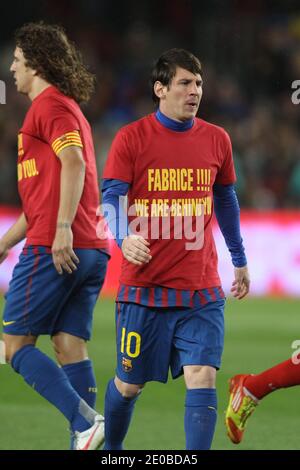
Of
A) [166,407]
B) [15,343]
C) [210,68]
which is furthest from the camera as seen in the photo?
[210,68]

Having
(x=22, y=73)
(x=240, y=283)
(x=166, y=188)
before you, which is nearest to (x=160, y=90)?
(x=166, y=188)

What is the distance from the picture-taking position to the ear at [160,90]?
206 inches

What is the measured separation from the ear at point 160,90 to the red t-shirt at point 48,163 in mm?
438

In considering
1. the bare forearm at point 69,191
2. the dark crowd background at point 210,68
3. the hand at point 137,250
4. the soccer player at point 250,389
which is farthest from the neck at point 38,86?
the dark crowd background at point 210,68


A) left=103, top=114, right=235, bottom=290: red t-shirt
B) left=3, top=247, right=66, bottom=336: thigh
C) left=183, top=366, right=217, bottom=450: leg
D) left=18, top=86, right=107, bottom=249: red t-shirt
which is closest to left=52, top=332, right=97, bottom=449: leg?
left=3, top=247, right=66, bottom=336: thigh

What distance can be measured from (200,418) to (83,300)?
3.36 ft

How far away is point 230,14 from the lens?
17.7 m

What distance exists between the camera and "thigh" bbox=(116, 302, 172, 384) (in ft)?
16.7

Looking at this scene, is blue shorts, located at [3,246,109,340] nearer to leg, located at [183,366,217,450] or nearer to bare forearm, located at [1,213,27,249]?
bare forearm, located at [1,213,27,249]

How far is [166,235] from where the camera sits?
5.13m

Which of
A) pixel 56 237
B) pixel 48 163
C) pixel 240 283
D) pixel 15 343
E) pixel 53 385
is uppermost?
pixel 48 163

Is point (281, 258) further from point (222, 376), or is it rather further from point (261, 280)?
point (222, 376)

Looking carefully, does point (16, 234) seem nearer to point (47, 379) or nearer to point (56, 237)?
point (56, 237)

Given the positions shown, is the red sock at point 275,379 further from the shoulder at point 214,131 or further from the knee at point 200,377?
the shoulder at point 214,131
